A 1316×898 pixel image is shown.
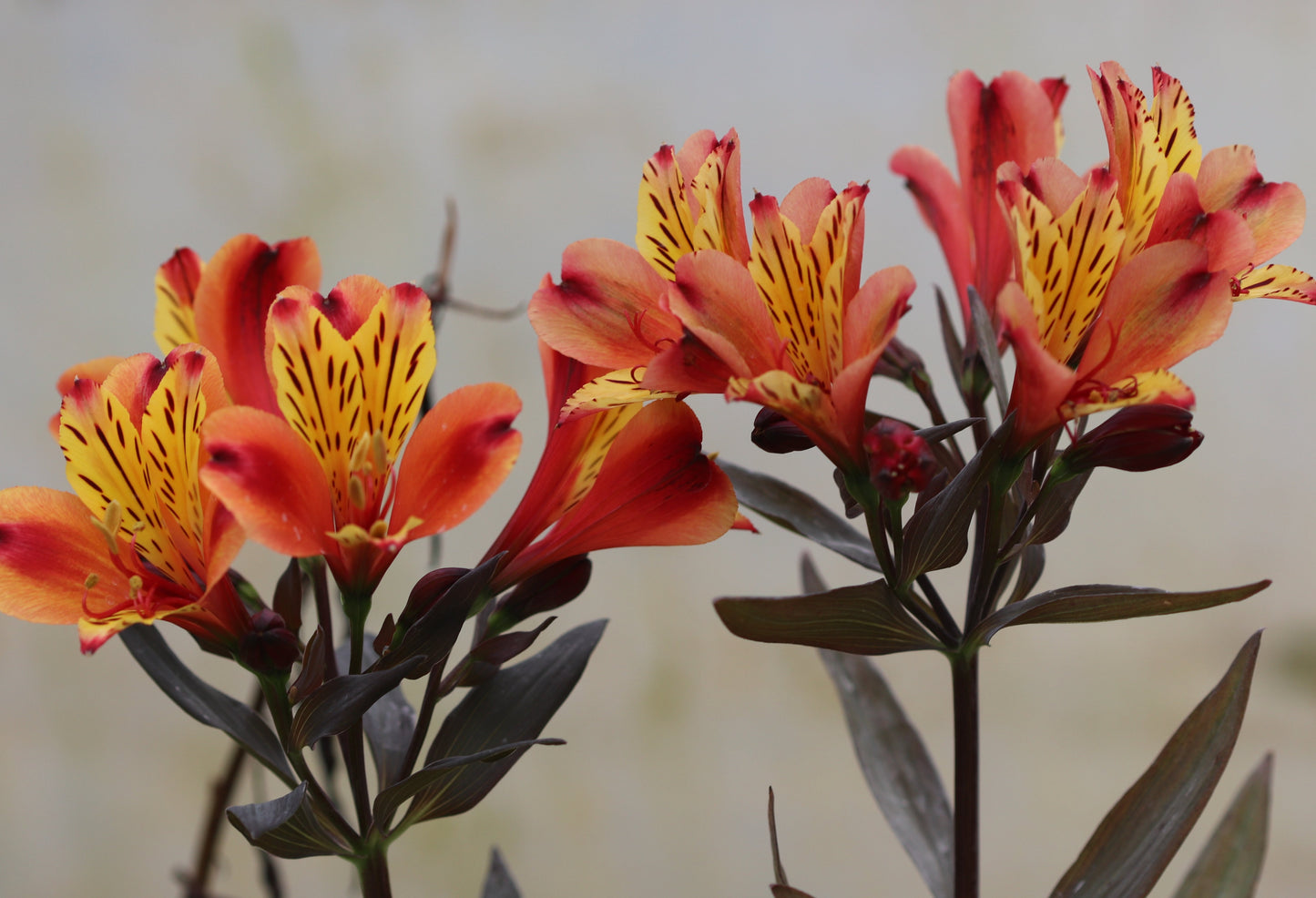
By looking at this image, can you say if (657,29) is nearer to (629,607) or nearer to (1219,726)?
(629,607)

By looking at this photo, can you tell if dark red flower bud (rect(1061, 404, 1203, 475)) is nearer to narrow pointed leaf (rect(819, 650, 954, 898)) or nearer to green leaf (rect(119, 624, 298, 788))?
narrow pointed leaf (rect(819, 650, 954, 898))

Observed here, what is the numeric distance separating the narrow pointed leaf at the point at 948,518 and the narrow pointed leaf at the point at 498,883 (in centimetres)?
26

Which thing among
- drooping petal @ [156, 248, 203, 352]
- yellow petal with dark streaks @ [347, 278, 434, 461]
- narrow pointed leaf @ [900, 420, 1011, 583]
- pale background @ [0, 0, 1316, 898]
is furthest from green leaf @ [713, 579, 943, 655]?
pale background @ [0, 0, 1316, 898]

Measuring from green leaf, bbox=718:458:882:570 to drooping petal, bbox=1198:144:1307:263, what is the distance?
7.8 inches

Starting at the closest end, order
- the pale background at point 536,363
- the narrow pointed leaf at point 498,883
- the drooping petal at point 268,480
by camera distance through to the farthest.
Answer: the drooping petal at point 268,480
the narrow pointed leaf at point 498,883
the pale background at point 536,363

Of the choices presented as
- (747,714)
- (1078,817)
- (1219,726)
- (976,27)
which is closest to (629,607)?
(747,714)

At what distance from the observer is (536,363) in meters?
1.35

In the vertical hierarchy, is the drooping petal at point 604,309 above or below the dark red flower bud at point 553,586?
above

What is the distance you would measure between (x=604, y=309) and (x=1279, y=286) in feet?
0.80

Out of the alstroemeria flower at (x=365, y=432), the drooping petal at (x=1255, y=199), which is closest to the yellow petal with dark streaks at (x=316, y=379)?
the alstroemeria flower at (x=365, y=432)

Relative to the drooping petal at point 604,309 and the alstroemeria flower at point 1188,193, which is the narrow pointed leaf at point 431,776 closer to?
the drooping petal at point 604,309

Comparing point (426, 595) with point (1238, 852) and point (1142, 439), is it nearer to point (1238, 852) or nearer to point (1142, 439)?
point (1142, 439)

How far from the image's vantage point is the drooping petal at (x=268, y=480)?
33cm

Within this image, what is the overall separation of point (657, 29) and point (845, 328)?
1.06 metres
